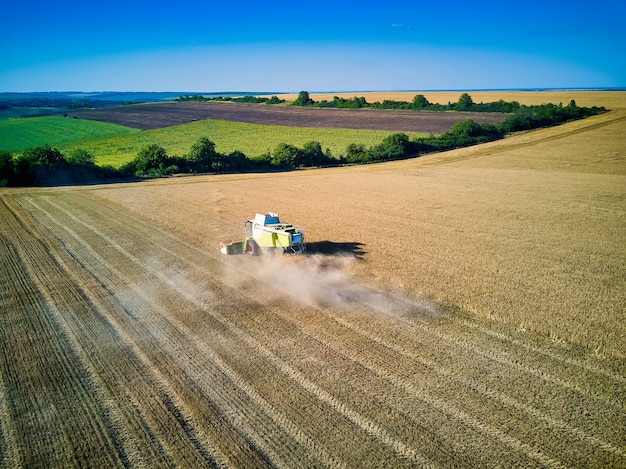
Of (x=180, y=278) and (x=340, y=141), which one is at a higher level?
(x=340, y=141)

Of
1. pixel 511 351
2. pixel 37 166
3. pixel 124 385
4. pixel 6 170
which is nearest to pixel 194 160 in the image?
pixel 37 166

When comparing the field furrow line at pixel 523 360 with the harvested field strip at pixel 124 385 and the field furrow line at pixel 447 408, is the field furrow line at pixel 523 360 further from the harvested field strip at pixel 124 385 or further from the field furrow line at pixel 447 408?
the harvested field strip at pixel 124 385

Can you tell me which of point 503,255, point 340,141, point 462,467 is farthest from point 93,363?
point 340,141

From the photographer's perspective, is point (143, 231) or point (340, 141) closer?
point (143, 231)

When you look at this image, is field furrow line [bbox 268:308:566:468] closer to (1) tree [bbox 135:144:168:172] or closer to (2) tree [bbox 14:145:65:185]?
(2) tree [bbox 14:145:65:185]

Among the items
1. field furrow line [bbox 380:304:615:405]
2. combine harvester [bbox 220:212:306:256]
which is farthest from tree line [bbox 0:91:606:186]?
field furrow line [bbox 380:304:615:405]

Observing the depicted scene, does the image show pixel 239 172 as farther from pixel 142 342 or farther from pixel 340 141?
pixel 142 342
